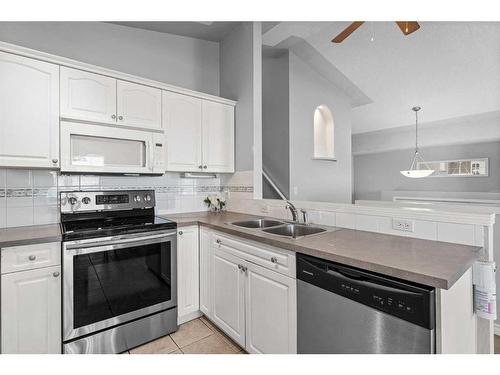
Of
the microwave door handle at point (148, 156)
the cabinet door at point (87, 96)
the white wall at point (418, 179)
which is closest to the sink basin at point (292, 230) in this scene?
the microwave door handle at point (148, 156)

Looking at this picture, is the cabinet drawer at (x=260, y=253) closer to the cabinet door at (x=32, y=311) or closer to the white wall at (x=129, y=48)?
the cabinet door at (x=32, y=311)

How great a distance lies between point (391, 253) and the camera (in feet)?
3.85

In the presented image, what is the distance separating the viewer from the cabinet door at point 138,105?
2.06m

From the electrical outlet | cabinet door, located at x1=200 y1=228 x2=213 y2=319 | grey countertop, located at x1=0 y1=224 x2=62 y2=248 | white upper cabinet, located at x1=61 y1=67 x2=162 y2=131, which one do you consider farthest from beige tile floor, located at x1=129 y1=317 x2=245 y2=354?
white upper cabinet, located at x1=61 y1=67 x2=162 y2=131

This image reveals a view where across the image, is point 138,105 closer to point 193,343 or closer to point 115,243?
point 115,243

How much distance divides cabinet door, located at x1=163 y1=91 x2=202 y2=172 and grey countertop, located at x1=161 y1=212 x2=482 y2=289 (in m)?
1.09

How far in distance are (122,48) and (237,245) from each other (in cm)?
215

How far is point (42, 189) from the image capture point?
6.51ft

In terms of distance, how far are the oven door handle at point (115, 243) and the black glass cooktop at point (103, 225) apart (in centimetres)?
4

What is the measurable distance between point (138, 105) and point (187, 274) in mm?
1465

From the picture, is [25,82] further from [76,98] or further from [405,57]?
[405,57]

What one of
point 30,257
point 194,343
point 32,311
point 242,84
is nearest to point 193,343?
point 194,343
